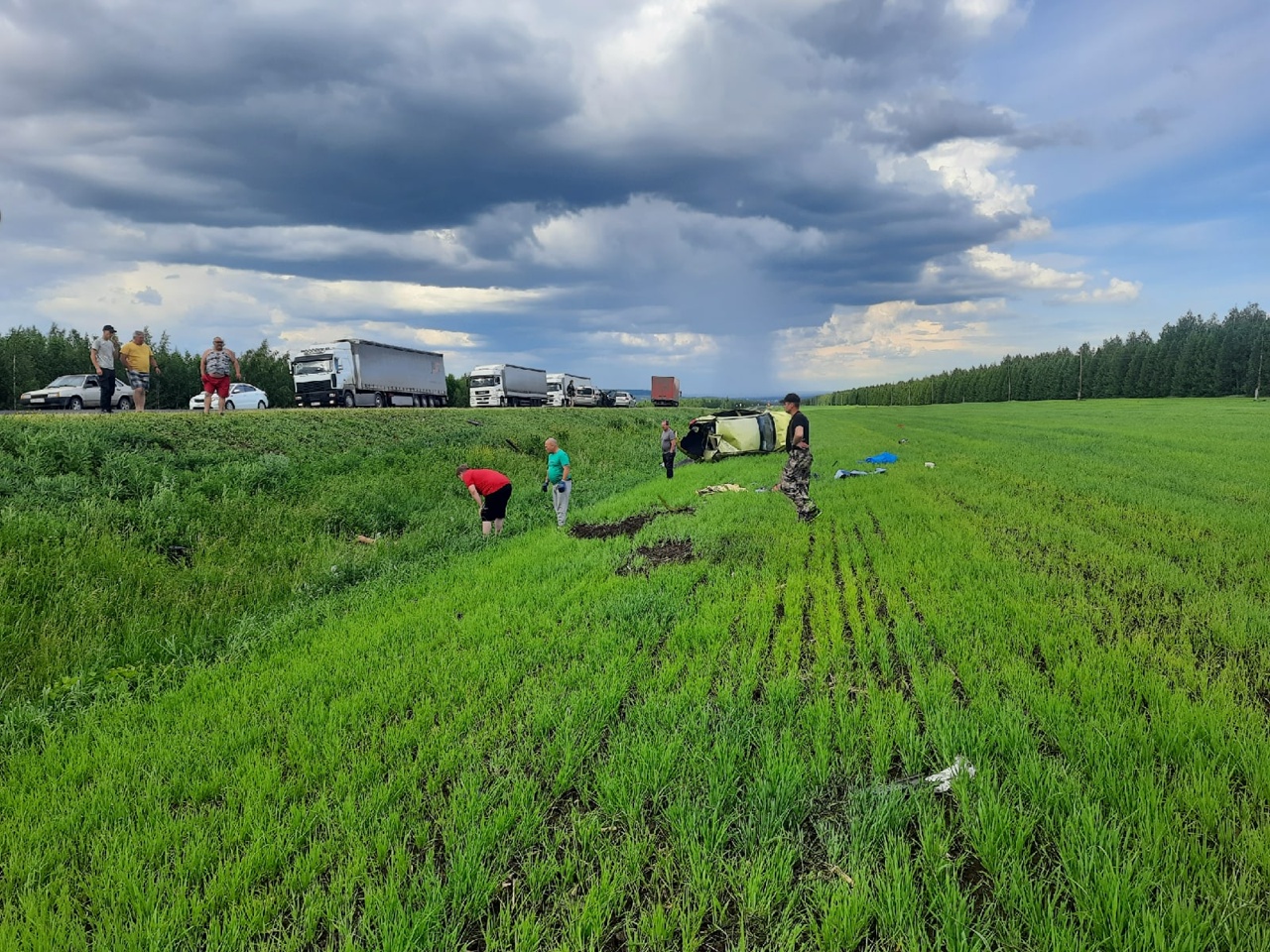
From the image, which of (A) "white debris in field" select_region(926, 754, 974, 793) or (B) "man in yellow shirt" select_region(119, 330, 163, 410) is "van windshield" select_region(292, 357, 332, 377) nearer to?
(B) "man in yellow shirt" select_region(119, 330, 163, 410)

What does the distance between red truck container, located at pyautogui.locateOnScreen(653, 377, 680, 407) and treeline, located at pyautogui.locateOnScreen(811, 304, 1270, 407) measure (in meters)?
83.6

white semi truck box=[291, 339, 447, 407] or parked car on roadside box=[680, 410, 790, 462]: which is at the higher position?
white semi truck box=[291, 339, 447, 407]

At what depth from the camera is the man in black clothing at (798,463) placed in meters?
11.3

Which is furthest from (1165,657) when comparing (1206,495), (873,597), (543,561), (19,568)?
(19,568)

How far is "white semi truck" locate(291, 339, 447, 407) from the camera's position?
3259 cm

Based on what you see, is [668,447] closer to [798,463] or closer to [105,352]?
[798,463]

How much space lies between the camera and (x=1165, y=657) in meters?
5.07

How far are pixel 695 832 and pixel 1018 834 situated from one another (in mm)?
1678

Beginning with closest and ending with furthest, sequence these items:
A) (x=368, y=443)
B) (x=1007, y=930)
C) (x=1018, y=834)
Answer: (x=1007, y=930) < (x=1018, y=834) < (x=368, y=443)

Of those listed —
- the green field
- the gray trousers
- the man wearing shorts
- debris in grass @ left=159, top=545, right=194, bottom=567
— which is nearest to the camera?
the green field

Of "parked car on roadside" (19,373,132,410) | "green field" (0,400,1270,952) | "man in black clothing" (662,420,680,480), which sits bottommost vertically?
"green field" (0,400,1270,952)

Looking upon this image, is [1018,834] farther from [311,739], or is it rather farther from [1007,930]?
[311,739]

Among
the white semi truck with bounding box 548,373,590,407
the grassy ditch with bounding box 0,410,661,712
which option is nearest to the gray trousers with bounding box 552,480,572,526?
the grassy ditch with bounding box 0,410,661,712

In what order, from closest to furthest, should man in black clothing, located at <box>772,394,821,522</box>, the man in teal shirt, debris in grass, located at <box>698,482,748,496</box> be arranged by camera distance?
man in black clothing, located at <box>772,394,821,522</box> → the man in teal shirt → debris in grass, located at <box>698,482,748,496</box>
